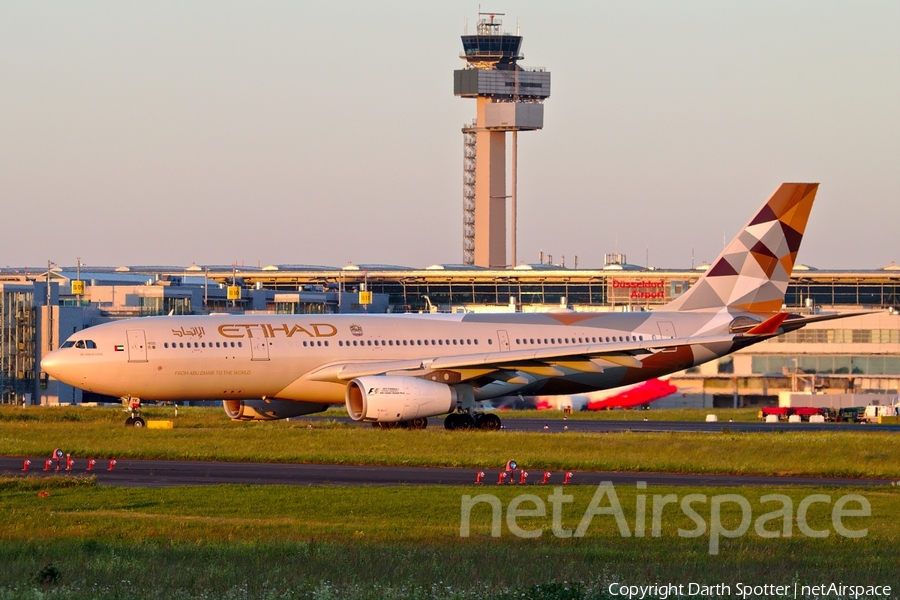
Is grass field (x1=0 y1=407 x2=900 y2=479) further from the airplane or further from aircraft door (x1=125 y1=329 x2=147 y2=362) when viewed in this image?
aircraft door (x1=125 y1=329 x2=147 y2=362)

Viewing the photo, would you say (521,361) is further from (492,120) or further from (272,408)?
(492,120)

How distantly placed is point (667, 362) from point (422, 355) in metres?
8.82

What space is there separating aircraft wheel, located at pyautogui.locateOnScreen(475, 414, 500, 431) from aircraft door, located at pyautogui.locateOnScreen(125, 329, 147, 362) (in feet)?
36.3

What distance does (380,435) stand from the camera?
3788 cm

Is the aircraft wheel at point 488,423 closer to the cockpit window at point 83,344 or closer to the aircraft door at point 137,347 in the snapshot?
the aircraft door at point 137,347

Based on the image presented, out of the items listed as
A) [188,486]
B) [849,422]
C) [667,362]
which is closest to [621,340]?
[667,362]

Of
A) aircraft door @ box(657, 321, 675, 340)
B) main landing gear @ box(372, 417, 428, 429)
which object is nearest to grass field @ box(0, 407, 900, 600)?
main landing gear @ box(372, 417, 428, 429)

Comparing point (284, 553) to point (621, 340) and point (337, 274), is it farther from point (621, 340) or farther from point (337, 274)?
point (337, 274)

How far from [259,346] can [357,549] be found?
2600 cm

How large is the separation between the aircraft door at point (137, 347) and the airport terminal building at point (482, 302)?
4268 cm

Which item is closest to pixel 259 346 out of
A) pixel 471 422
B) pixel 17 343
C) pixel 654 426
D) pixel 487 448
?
pixel 471 422

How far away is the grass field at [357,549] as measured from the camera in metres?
13.6

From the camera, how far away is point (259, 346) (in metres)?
42.2

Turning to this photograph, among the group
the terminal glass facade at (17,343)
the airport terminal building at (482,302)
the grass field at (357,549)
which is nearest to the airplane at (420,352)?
the grass field at (357,549)
